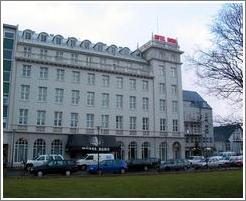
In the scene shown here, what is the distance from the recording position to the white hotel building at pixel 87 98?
180 ft

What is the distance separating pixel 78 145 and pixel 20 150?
28.3 ft

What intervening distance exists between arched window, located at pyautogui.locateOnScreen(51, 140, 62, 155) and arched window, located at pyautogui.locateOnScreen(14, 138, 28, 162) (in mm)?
4253

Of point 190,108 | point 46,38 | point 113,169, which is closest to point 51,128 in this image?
point 46,38

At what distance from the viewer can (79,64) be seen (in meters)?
60.6

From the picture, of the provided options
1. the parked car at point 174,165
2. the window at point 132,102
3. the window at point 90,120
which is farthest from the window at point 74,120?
the parked car at point 174,165

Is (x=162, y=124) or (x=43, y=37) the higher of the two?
(x=43, y=37)

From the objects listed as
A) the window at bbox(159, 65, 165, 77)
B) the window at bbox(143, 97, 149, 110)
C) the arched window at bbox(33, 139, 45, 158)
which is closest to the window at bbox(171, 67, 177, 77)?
the window at bbox(159, 65, 165, 77)

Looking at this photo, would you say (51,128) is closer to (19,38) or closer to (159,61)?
(19,38)

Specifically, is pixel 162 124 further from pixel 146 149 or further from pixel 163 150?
pixel 146 149

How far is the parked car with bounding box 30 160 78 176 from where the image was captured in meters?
33.7

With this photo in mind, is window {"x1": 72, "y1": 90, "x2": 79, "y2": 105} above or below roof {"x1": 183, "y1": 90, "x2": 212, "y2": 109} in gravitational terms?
below

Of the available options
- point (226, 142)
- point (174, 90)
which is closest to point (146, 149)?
point (174, 90)

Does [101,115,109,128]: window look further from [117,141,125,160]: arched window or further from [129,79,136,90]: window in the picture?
[129,79,136,90]: window

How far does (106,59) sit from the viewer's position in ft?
213
